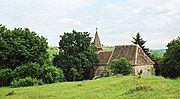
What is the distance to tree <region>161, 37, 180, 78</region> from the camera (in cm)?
4594

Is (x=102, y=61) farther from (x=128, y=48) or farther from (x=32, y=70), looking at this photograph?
(x=32, y=70)

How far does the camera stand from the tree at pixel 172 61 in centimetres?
4594

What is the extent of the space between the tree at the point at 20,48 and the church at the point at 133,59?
21.9 metres

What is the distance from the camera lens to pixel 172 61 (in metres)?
46.5

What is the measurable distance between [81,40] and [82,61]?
4.22 meters

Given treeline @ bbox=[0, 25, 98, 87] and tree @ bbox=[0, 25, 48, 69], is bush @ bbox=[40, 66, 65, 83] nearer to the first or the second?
treeline @ bbox=[0, 25, 98, 87]

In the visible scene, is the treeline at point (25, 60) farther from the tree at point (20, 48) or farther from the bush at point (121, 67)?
the bush at point (121, 67)

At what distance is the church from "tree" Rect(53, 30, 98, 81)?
95.8 inches

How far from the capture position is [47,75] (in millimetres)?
42188

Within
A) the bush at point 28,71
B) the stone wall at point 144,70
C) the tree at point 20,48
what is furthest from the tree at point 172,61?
the bush at point 28,71

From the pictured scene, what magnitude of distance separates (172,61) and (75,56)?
75.3ft

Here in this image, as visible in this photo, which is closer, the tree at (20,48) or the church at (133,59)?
the tree at (20,48)

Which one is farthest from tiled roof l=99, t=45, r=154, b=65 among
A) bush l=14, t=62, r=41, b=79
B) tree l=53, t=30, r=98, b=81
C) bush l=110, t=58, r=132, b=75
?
bush l=14, t=62, r=41, b=79

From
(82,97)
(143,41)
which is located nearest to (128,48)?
(143,41)
